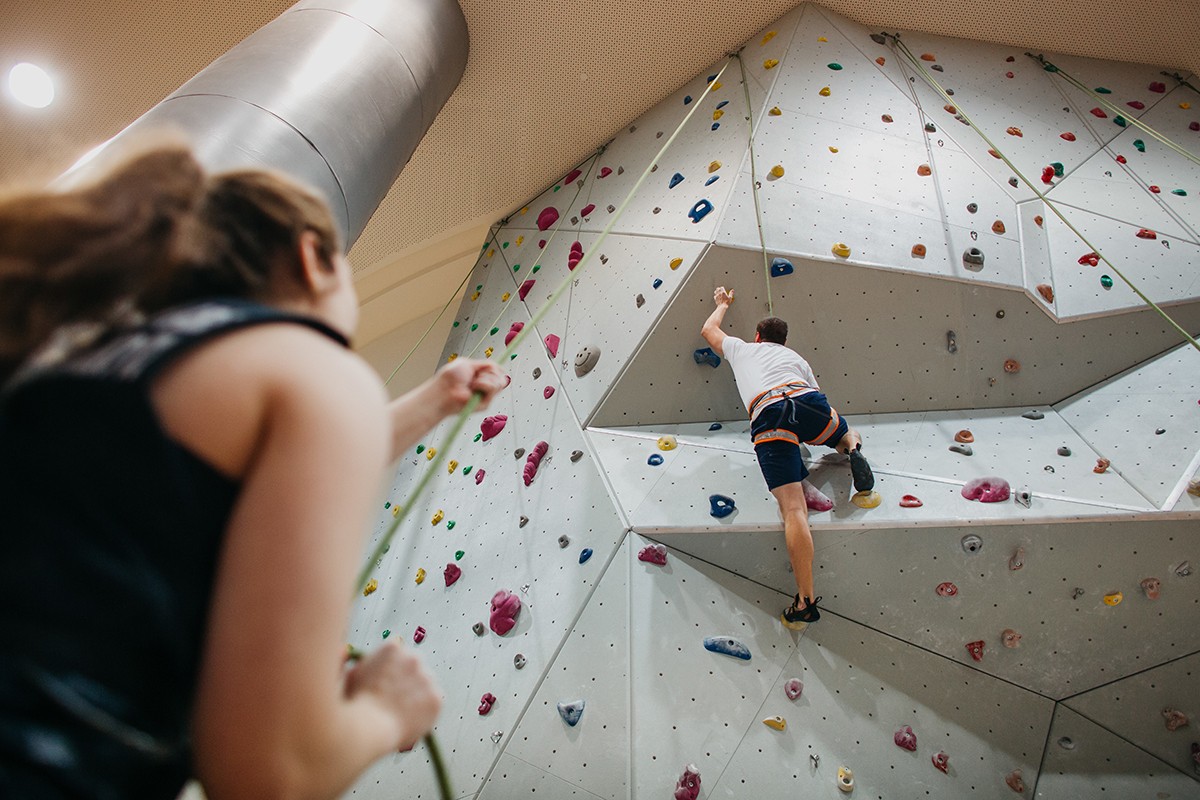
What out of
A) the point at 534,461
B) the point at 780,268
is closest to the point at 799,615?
the point at 534,461

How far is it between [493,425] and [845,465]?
1815 mm

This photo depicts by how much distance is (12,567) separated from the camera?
0.55 m

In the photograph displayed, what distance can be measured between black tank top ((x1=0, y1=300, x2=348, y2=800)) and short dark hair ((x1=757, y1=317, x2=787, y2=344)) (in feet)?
9.79

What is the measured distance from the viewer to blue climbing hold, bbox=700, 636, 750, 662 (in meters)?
2.79

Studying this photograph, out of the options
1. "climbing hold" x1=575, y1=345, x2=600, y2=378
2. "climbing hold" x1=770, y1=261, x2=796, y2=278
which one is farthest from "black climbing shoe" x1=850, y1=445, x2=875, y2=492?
"climbing hold" x1=575, y1=345, x2=600, y2=378

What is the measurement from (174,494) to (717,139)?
4.27 m

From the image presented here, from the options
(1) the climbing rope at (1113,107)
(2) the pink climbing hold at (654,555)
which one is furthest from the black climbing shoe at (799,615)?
(1) the climbing rope at (1113,107)

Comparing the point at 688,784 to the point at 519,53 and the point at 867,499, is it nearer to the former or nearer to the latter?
the point at 867,499

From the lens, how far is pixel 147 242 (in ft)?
2.22

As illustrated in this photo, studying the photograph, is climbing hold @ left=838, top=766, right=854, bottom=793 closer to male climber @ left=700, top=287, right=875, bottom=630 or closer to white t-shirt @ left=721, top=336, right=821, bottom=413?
male climber @ left=700, top=287, right=875, bottom=630

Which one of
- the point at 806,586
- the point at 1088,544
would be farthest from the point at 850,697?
the point at 1088,544

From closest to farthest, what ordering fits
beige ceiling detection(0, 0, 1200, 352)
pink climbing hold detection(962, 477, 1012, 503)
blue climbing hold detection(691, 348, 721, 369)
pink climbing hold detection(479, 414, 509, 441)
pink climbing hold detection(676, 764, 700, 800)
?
1. pink climbing hold detection(676, 764, 700, 800)
2. pink climbing hold detection(962, 477, 1012, 503)
3. blue climbing hold detection(691, 348, 721, 369)
4. pink climbing hold detection(479, 414, 509, 441)
5. beige ceiling detection(0, 0, 1200, 352)

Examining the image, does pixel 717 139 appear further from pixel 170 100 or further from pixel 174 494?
pixel 174 494

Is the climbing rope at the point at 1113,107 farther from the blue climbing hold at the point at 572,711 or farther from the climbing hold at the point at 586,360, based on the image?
the blue climbing hold at the point at 572,711
